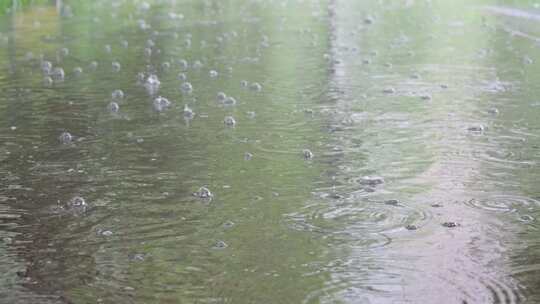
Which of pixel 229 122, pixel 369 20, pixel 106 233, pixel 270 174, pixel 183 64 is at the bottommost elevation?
pixel 106 233

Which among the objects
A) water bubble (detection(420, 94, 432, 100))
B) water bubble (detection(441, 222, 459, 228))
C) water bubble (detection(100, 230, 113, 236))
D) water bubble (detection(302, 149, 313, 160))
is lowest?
water bubble (detection(100, 230, 113, 236))

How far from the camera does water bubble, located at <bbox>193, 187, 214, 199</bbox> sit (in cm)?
578

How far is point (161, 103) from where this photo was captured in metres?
9.05

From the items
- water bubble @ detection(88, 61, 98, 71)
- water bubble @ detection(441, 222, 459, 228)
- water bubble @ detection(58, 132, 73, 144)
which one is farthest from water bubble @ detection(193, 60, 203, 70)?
water bubble @ detection(441, 222, 459, 228)

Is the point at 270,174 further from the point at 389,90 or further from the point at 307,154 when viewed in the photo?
the point at 389,90

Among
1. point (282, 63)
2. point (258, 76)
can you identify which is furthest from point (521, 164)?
point (282, 63)

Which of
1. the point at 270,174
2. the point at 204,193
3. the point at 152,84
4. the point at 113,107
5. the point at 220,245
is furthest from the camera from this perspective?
the point at 152,84

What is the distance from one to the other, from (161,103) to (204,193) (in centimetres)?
338

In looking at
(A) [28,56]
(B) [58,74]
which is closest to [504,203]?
(B) [58,74]

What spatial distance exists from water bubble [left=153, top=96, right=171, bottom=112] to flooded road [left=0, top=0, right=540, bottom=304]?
0.07 ft

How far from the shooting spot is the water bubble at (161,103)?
891 cm

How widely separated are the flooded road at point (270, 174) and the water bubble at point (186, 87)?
222 mm

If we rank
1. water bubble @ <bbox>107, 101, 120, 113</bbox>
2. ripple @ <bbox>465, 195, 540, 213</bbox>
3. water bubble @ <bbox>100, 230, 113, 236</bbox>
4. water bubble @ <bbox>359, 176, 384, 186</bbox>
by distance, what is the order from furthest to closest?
water bubble @ <bbox>107, 101, 120, 113</bbox>
water bubble @ <bbox>359, 176, 384, 186</bbox>
ripple @ <bbox>465, 195, 540, 213</bbox>
water bubble @ <bbox>100, 230, 113, 236</bbox>

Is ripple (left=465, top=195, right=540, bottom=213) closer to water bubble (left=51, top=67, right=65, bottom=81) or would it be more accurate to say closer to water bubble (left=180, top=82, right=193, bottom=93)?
water bubble (left=180, top=82, right=193, bottom=93)
